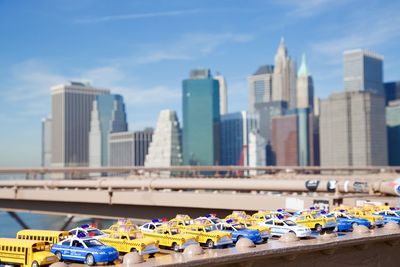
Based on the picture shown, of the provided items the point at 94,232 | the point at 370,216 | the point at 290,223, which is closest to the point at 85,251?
the point at 94,232

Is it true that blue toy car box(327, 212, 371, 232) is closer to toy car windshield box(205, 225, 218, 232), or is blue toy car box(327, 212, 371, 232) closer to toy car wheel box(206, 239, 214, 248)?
toy car windshield box(205, 225, 218, 232)

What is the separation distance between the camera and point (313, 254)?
19312 millimetres

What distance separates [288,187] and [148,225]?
116ft

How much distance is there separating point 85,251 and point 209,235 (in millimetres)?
4792

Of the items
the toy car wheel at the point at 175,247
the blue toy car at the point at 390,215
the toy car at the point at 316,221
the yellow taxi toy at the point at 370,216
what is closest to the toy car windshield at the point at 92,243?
the toy car wheel at the point at 175,247

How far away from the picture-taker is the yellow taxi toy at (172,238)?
18.6m

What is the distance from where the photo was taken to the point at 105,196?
170 ft

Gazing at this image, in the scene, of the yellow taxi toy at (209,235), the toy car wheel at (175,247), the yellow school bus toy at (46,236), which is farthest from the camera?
the yellow taxi toy at (209,235)

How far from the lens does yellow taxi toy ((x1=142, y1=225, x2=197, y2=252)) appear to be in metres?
18.6

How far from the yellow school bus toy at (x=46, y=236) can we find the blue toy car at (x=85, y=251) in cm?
127

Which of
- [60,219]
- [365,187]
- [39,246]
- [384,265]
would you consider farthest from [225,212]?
[60,219]

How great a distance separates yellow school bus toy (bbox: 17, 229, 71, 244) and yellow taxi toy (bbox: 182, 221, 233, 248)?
4.46 metres

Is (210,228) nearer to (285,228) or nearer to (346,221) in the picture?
(285,228)

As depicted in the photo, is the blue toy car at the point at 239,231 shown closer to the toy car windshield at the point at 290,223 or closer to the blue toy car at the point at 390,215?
the toy car windshield at the point at 290,223
